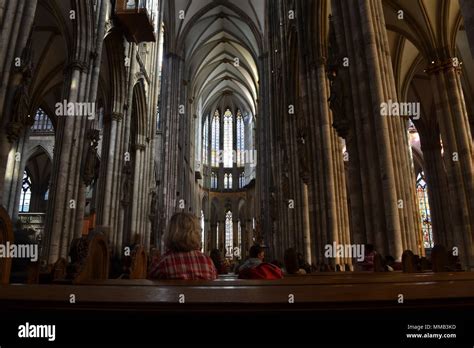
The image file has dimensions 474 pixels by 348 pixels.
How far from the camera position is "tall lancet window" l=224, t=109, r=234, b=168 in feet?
144

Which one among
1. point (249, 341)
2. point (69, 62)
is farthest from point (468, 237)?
point (69, 62)

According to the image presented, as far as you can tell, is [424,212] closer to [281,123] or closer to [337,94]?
[281,123]

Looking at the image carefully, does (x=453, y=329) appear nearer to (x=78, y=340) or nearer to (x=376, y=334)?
(x=376, y=334)

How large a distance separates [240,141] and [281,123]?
1021 inches

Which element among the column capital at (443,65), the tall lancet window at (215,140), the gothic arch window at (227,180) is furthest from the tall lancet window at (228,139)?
the column capital at (443,65)

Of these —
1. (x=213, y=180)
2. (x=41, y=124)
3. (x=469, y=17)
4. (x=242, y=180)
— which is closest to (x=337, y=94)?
(x=469, y=17)

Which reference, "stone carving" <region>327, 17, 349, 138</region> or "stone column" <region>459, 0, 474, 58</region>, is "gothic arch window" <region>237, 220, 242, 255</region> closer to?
"stone carving" <region>327, 17, 349, 138</region>

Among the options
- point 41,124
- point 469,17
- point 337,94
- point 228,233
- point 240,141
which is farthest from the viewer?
point 240,141

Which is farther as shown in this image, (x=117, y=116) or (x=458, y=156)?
(x=117, y=116)

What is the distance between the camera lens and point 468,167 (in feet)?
38.8

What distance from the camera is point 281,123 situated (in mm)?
18734

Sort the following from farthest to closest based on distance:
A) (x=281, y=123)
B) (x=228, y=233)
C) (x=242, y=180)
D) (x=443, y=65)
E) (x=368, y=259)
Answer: (x=242, y=180) < (x=228, y=233) < (x=281, y=123) < (x=443, y=65) < (x=368, y=259)

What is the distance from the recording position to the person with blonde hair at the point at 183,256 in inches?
101

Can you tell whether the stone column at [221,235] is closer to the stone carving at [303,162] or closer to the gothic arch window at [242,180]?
the gothic arch window at [242,180]
